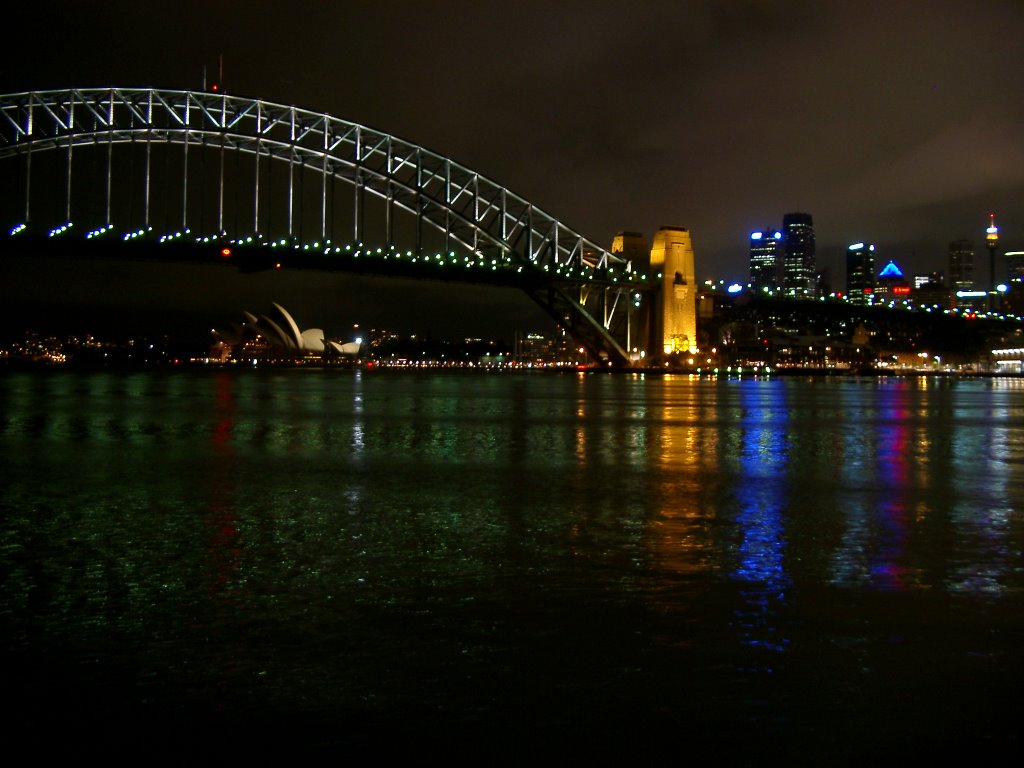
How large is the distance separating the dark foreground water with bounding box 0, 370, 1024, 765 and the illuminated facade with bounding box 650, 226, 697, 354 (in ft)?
240

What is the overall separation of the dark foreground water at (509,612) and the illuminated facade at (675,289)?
73.0m

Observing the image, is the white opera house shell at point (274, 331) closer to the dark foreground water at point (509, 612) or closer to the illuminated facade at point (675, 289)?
the illuminated facade at point (675, 289)

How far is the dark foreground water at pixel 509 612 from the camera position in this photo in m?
4.27

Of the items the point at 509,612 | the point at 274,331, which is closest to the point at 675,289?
the point at 274,331

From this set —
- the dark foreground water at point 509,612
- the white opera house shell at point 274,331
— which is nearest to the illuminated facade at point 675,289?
the white opera house shell at point 274,331

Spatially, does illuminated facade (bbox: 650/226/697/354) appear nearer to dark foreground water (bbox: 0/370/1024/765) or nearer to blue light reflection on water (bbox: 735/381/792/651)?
blue light reflection on water (bbox: 735/381/792/651)

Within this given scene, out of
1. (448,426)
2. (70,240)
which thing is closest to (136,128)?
(70,240)

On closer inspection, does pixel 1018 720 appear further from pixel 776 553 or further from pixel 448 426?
pixel 448 426

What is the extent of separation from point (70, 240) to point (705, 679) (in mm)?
60368

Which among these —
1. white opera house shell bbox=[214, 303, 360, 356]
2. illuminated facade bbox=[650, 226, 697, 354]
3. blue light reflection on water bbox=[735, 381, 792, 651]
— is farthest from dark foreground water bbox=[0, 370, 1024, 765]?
white opera house shell bbox=[214, 303, 360, 356]

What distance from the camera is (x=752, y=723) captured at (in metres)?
4.36

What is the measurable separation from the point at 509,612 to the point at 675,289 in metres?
82.8

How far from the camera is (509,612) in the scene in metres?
6.04

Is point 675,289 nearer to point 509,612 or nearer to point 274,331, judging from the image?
point 274,331
